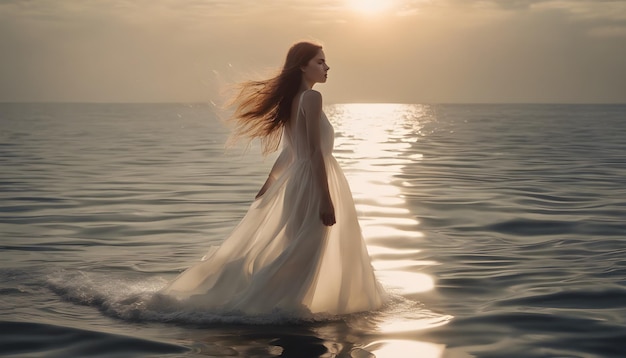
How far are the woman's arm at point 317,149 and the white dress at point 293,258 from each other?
2.5 inches

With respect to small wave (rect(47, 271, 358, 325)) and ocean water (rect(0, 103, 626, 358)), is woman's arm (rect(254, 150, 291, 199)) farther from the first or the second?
ocean water (rect(0, 103, 626, 358))

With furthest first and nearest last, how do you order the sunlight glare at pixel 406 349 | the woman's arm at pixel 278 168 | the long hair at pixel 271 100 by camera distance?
the woman's arm at pixel 278 168 < the long hair at pixel 271 100 < the sunlight glare at pixel 406 349

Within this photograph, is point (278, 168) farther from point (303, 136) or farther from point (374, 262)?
point (374, 262)

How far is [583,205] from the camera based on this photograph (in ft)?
47.4

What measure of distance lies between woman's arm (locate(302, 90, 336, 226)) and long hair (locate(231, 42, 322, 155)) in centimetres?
30

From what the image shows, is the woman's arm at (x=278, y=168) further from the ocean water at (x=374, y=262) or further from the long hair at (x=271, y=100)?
the ocean water at (x=374, y=262)

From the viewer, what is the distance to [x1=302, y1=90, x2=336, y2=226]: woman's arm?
6.71m

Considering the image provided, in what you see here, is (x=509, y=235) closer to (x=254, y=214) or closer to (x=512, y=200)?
(x=512, y=200)

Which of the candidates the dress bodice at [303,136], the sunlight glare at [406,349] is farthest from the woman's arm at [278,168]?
the sunlight glare at [406,349]

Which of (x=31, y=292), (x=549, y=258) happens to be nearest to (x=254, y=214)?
(x=31, y=292)

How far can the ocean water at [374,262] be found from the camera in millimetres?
6262

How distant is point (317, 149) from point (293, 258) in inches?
30.9

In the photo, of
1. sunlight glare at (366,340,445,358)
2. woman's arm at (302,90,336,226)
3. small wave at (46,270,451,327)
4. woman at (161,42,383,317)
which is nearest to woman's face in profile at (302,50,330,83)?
woman at (161,42,383,317)

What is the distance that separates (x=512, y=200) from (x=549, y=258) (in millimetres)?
5841
